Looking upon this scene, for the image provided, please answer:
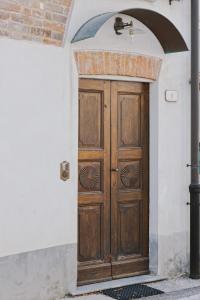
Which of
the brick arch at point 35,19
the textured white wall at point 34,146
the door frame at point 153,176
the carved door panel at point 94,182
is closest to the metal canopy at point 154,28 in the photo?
the brick arch at point 35,19

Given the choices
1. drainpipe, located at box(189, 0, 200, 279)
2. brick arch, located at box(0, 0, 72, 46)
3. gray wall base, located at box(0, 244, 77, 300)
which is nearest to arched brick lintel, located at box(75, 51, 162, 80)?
brick arch, located at box(0, 0, 72, 46)

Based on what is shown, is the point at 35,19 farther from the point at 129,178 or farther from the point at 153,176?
the point at 153,176

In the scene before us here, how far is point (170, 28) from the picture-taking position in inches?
293

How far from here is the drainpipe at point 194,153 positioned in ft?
26.4

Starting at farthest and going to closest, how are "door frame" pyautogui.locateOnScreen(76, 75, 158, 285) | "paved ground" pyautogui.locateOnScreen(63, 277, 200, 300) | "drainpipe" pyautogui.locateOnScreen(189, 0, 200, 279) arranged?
"drainpipe" pyautogui.locateOnScreen(189, 0, 200, 279), "door frame" pyautogui.locateOnScreen(76, 75, 158, 285), "paved ground" pyautogui.locateOnScreen(63, 277, 200, 300)

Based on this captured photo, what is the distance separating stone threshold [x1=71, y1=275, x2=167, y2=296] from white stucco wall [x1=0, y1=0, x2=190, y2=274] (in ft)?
0.77

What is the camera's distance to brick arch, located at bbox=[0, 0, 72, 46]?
637cm

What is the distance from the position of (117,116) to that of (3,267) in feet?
8.30

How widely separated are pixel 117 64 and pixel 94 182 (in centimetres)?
154

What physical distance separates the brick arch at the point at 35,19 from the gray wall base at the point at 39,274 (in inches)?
97.0

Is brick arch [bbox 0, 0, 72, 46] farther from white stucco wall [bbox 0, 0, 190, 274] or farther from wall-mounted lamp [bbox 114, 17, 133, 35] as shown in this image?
wall-mounted lamp [bbox 114, 17, 133, 35]

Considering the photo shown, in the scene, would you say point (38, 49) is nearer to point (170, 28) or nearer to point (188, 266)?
point (170, 28)

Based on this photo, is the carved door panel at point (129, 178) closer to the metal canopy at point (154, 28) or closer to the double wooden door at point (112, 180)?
the double wooden door at point (112, 180)

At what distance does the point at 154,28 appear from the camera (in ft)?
25.2
